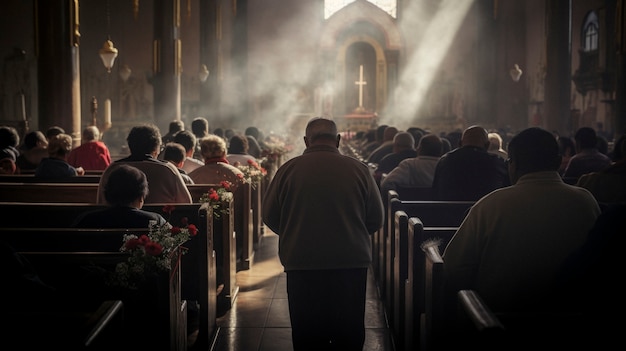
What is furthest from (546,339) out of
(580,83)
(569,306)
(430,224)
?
(580,83)

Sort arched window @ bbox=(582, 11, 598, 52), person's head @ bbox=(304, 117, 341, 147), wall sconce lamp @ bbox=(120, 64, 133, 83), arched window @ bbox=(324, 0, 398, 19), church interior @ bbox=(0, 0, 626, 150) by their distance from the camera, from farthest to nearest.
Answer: arched window @ bbox=(324, 0, 398, 19)
church interior @ bbox=(0, 0, 626, 150)
wall sconce lamp @ bbox=(120, 64, 133, 83)
arched window @ bbox=(582, 11, 598, 52)
person's head @ bbox=(304, 117, 341, 147)

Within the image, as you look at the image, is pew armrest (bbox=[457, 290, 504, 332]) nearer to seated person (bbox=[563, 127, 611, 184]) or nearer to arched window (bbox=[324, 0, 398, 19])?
seated person (bbox=[563, 127, 611, 184])

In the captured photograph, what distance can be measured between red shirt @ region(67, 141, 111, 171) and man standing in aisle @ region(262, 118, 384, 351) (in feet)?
17.8

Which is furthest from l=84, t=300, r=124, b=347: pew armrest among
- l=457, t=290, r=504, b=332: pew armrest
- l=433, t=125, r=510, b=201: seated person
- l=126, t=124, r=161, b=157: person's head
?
l=433, t=125, r=510, b=201: seated person

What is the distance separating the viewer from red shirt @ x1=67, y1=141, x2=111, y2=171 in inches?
357

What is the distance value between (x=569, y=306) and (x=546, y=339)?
0.36 meters

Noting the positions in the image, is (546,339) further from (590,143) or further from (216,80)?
(216,80)

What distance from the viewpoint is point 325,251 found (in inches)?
161

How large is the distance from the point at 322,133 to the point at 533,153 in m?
1.22

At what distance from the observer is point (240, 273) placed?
25.9 ft

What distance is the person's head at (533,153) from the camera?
3574 millimetres

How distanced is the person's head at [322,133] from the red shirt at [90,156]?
529 cm

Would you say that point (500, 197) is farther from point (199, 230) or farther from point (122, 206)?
point (199, 230)

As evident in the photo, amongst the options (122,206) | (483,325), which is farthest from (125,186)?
(483,325)
